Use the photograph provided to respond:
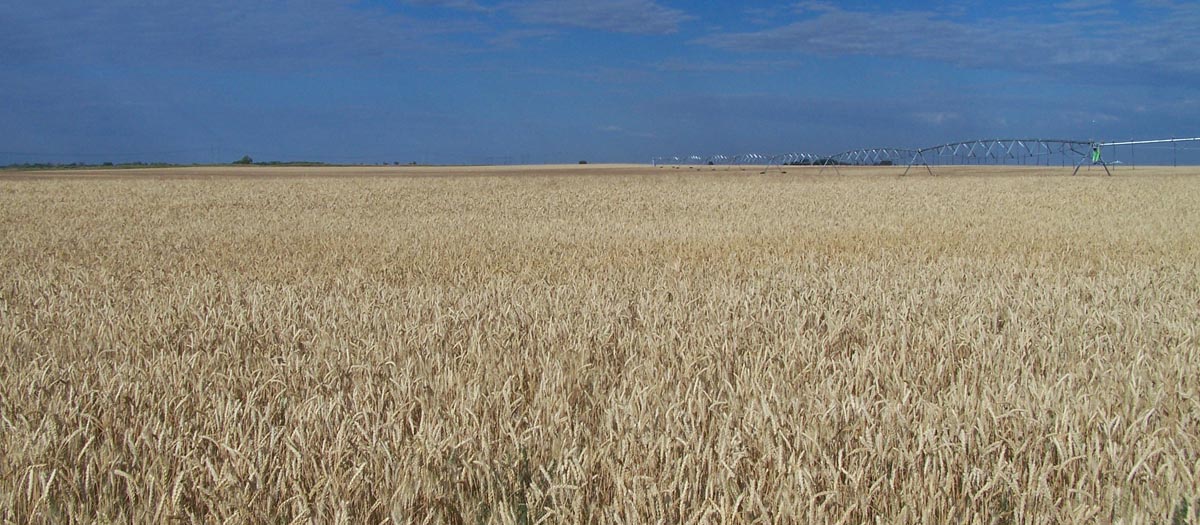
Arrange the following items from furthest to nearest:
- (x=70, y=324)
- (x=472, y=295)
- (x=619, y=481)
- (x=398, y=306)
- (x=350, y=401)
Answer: (x=472, y=295), (x=398, y=306), (x=70, y=324), (x=350, y=401), (x=619, y=481)

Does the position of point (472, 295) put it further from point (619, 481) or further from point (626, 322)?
point (619, 481)

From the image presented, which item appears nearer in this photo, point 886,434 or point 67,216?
point 886,434

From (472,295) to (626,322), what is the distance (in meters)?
1.40

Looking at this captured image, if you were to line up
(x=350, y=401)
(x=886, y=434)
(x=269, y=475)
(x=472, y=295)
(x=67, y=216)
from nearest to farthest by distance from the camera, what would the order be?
(x=269, y=475)
(x=886, y=434)
(x=350, y=401)
(x=472, y=295)
(x=67, y=216)

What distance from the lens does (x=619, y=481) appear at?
209 centimetres

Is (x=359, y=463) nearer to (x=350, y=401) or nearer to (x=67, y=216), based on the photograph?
(x=350, y=401)

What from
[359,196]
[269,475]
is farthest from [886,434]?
[359,196]

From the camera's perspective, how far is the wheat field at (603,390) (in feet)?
7.14

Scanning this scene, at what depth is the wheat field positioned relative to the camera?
7.14 ft

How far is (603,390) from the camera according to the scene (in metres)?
3.28

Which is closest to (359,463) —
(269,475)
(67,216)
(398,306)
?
(269,475)

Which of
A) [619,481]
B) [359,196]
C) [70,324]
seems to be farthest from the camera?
[359,196]

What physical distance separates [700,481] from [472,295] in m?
3.58

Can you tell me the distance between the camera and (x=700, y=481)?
2.34 meters
